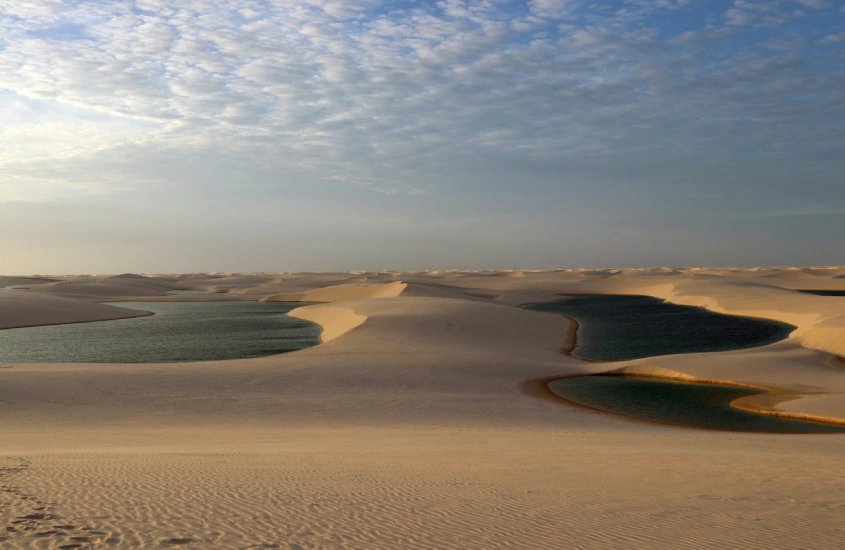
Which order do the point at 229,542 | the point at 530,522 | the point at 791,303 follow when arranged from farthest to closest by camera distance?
the point at 791,303
the point at 530,522
the point at 229,542

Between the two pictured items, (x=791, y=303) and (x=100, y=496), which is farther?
(x=791, y=303)

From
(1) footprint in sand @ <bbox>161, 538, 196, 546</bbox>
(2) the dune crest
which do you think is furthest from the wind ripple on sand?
(2) the dune crest

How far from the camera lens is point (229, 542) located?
6414 mm

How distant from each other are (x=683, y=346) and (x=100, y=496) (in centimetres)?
3108

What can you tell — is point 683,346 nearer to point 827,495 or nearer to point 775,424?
point 775,424

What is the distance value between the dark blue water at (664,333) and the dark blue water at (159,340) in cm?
1597

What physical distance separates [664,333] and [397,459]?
32430mm

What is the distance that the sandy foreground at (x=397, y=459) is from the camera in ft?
22.7

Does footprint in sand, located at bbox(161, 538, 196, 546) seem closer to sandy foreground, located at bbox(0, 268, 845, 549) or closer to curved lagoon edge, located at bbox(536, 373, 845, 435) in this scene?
sandy foreground, located at bbox(0, 268, 845, 549)

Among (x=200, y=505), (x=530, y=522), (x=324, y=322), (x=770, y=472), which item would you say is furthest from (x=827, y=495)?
(x=324, y=322)

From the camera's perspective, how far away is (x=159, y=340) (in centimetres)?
3584

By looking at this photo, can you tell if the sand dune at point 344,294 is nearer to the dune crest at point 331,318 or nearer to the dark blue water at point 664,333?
the dune crest at point 331,318

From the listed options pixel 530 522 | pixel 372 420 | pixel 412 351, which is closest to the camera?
pixel 530 522

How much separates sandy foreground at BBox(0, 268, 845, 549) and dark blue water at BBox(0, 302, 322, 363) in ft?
20.6
